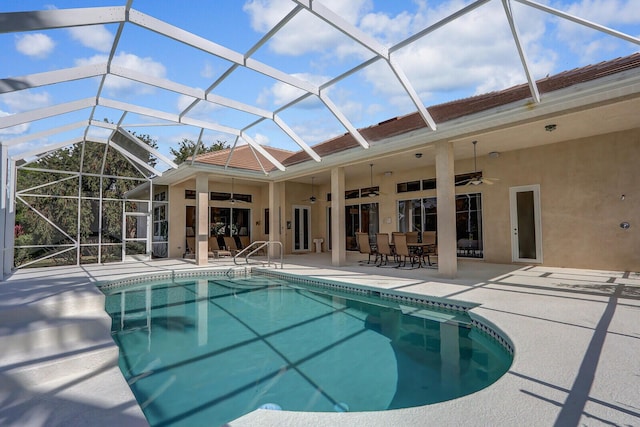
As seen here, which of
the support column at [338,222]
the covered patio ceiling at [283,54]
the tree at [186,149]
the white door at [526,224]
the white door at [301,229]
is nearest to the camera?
the covered patio ceiling at [283,54]

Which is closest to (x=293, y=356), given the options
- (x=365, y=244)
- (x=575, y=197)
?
(x=365, y=244)

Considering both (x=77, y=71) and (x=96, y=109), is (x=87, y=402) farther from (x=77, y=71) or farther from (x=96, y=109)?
(x=96, y=109)

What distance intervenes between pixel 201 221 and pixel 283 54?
21.8 feet

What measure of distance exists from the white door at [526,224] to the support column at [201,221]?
32.0 ft

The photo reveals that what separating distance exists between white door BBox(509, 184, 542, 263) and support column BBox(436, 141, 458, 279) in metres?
3.55

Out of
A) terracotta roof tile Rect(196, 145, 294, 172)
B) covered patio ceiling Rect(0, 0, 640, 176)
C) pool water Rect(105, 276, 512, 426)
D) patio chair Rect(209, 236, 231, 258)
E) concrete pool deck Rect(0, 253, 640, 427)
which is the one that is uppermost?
covered patio ceiling Rect(0, 0, 640, 176)

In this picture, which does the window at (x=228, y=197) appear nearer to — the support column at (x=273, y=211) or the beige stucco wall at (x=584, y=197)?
the support column at (x=273, y=211)

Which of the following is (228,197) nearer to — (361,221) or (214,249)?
(214,249)

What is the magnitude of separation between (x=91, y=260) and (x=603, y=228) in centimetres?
1636

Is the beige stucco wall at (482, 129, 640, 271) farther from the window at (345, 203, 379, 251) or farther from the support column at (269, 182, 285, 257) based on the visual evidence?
the support column at (269, 182, 285, 257)

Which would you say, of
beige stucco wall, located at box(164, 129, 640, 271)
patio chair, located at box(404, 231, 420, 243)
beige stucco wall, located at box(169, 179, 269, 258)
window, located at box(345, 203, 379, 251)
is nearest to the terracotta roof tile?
beige stucco wall, located at box(169, 179, 269, 258)

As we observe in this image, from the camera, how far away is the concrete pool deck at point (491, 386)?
2189 millimetres

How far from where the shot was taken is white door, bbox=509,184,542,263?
30.7ft

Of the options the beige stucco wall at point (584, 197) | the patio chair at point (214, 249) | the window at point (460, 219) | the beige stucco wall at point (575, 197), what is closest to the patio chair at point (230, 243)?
the patio chair at point (214, 249)
